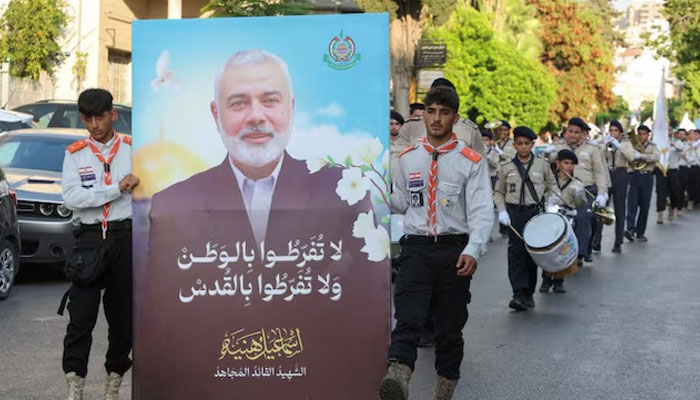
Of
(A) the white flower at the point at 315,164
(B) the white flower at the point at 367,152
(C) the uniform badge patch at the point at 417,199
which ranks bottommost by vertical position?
(C) the uniform badge patch at the point at 417,199

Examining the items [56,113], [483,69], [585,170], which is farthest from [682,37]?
[585,170]

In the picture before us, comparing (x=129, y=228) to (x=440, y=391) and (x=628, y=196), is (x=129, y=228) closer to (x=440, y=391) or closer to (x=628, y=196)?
(x=440, y=391)

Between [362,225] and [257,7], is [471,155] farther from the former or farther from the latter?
[257,7]

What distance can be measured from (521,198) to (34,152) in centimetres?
616

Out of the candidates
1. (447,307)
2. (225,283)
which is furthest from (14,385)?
(447,307)

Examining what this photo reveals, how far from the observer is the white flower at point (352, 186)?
609cm

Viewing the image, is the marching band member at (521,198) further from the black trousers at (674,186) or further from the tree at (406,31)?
the tree at (406,31)

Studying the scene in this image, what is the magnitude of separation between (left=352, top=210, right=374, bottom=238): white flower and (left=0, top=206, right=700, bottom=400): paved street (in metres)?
2.01

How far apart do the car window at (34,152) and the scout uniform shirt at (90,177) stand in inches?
298

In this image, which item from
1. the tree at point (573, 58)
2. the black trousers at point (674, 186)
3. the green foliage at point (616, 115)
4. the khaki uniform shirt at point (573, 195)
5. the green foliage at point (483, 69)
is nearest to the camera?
the khaki uniform shirt at point (573, 195)

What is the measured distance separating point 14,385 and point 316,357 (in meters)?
2.76

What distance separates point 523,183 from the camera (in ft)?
40.0

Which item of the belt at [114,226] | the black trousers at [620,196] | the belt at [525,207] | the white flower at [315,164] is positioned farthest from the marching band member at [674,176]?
the white flower at [315,164]

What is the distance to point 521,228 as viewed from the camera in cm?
1220
